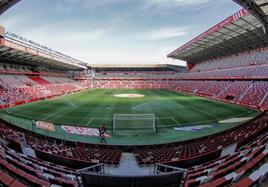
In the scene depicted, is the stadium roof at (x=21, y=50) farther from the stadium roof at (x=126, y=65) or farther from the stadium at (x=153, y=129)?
the stadium roof at (x=126, y=65)

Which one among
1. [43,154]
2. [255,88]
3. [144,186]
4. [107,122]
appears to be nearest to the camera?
[144,186]

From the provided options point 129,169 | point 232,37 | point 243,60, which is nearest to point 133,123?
point 129,169

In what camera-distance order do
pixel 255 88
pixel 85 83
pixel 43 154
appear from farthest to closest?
pixel 85 83 → pixel 255 88 → pixel 43 154

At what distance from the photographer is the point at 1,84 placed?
36.8 metres

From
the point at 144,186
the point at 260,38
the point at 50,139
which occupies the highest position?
the point at 260,38

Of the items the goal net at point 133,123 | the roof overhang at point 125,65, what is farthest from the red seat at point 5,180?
the roof overhang at point 125,65

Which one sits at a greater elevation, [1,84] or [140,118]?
[1,84]

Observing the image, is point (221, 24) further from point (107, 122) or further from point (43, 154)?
point (43, 154)

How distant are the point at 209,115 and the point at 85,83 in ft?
201

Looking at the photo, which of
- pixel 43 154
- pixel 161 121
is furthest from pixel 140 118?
pixel 43 154

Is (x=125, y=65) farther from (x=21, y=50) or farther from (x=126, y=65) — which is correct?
(x=21, y=50)

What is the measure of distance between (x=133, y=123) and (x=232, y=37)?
31205mm

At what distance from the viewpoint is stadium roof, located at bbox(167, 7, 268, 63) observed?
30.1m

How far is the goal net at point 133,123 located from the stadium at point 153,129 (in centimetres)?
10
